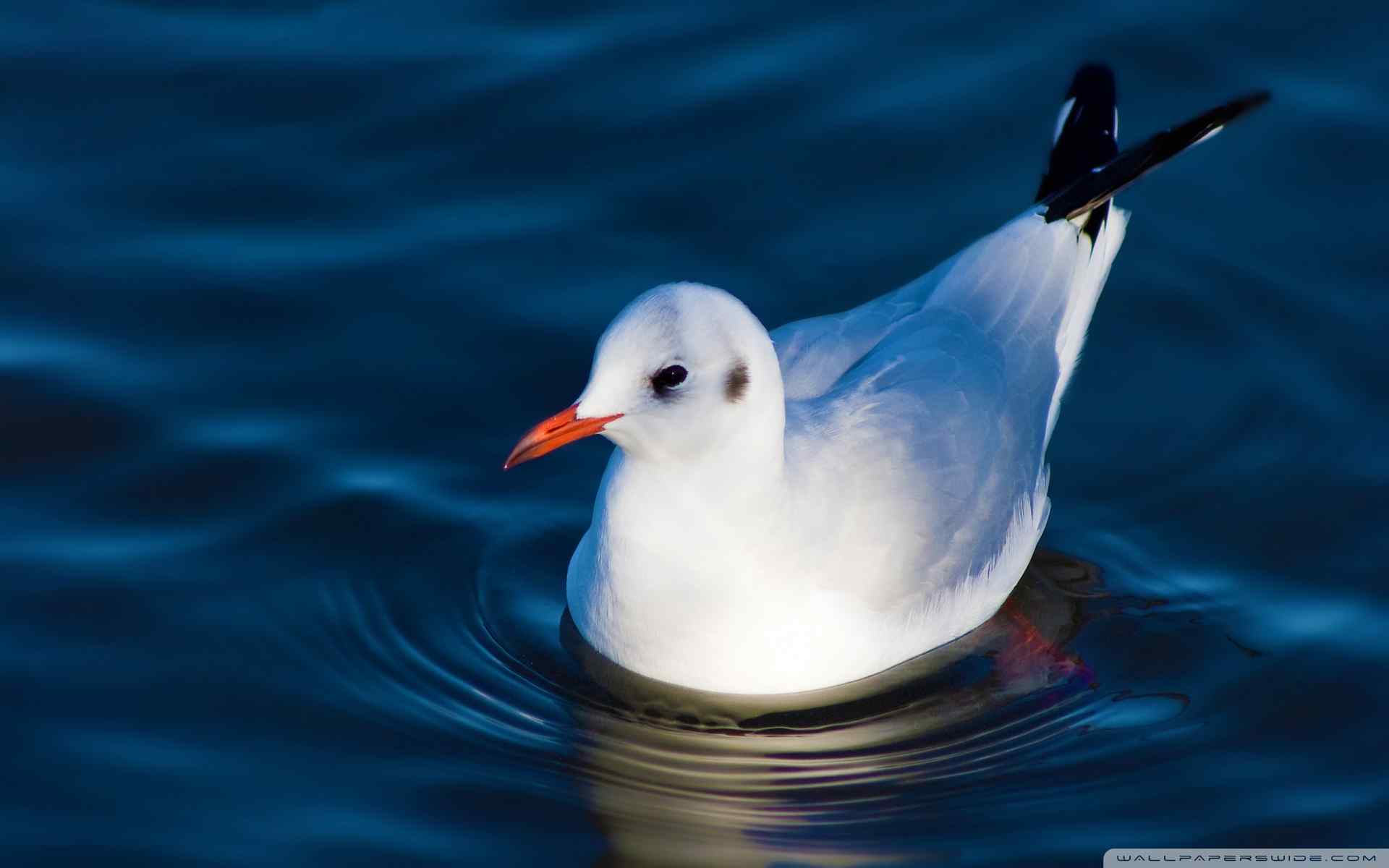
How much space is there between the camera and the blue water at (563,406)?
244 inches

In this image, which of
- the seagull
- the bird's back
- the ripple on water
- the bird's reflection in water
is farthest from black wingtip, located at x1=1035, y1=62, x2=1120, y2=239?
the bird's reflection in water

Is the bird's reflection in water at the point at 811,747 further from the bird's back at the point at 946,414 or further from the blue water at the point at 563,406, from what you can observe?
the bird's back at the point at 946,414

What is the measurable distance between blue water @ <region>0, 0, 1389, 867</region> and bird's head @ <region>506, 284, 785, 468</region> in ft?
3.18

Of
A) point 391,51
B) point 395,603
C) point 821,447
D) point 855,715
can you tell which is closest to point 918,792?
point 855,715

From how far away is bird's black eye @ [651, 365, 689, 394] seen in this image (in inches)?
236

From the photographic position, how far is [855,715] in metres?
6.59

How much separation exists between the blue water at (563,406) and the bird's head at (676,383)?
0.97m

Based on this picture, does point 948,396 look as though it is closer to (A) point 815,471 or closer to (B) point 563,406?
(A) point 815,471

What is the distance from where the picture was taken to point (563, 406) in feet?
26.0

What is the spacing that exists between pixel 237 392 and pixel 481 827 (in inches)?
95.5

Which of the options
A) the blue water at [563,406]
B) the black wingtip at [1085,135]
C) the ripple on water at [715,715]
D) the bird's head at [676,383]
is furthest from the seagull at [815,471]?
the black wingtip at [1085,135]

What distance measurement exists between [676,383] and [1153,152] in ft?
8.08

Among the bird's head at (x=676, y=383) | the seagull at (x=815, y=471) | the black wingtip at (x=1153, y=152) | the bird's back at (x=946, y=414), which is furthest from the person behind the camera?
the black wingtip at (x=1153, y=152)

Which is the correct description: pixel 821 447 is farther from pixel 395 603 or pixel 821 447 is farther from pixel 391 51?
pixel 391 51
